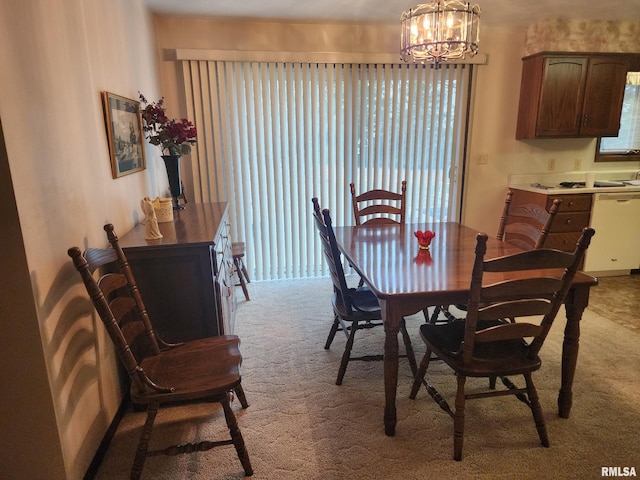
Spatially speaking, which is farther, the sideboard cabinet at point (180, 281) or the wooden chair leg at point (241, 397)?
the wooden chair leg at point (241, 397)

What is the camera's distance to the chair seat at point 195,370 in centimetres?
148

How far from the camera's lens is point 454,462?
1657 millimetres

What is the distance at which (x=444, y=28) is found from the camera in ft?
6.52

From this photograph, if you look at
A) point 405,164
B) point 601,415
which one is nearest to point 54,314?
point 601,415

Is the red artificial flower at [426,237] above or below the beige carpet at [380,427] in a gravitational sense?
above

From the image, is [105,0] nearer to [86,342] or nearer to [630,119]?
[86,342]

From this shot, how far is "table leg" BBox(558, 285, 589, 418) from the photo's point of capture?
1.74 metres

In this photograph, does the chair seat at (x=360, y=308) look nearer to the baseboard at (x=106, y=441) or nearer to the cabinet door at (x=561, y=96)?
the baseboard at (x=106, y=441)

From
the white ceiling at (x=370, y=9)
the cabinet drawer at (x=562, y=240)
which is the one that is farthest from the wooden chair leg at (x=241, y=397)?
the cabinet drawer at (x=562, y=240)

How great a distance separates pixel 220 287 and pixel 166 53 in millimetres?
2434

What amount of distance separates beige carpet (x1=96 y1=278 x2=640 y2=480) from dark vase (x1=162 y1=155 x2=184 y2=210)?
117cm

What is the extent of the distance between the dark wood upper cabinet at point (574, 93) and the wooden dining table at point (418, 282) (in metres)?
2.07

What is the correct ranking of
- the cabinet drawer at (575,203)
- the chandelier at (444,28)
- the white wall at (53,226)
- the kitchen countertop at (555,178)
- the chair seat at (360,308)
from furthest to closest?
the kitchen countertop at (555,178) → the cabinet drawer at (575,203) → the chair seat at (360,308) → the chandelier at (444,28) → the white wall at (53,226)

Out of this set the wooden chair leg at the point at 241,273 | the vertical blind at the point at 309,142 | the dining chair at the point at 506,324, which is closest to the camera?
the dining chair at the point at 506,324
